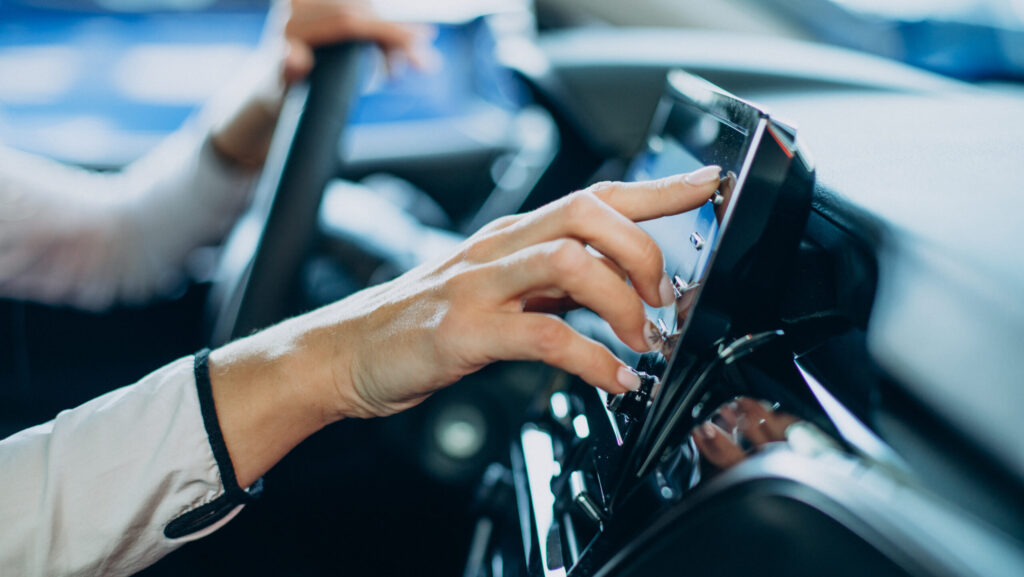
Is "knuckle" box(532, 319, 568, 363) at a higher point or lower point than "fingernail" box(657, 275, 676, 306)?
lower

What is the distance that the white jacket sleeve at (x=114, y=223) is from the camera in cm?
103

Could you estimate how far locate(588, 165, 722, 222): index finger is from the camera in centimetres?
Result: 45

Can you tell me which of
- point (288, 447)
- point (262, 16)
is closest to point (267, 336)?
point (288, 447)

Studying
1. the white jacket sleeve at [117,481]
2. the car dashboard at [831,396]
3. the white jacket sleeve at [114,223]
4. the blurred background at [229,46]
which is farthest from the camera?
the blurred background at [229,46]

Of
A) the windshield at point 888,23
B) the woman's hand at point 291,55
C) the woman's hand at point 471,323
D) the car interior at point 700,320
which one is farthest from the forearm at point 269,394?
the windshield at point 888,23

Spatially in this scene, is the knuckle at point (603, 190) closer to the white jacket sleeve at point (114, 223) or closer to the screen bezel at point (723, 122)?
the screen bezel at point (723, 122)

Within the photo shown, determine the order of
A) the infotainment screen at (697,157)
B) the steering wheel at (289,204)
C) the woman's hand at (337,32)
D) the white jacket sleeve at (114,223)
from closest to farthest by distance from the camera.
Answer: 1. the infotainment screen at (697,157)
2. the steering wheel at (289,204)
3. the woman's hand at (337,32)
4. the white jacket sleeve at (114,223)

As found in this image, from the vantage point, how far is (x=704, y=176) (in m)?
0.45

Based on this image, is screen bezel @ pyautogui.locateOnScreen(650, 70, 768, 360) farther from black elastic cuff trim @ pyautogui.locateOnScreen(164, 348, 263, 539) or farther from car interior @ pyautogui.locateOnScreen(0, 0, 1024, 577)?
black elastic cuff trim @ pyautogui.locateOnScreen(164, 348, 263, 539)

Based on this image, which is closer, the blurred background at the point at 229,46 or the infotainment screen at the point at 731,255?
the infotainment screen at the point at 731,255

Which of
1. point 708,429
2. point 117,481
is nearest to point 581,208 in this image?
point 708,429

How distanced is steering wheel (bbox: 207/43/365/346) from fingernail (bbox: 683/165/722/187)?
1.42 ft

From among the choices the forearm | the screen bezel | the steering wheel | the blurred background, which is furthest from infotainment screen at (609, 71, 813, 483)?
the blurred background

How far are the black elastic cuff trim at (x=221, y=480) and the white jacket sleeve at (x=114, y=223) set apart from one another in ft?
2.01
